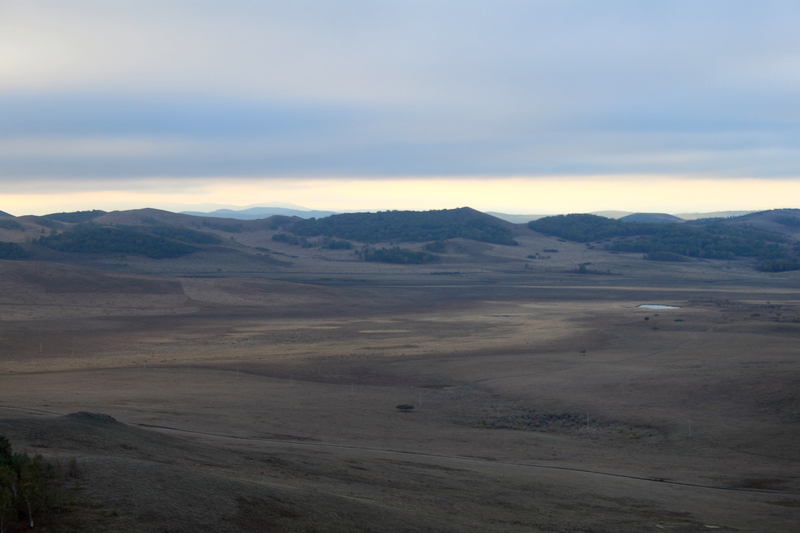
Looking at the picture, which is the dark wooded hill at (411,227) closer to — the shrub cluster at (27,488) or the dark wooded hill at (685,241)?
the dark wooded hill at (685,241)

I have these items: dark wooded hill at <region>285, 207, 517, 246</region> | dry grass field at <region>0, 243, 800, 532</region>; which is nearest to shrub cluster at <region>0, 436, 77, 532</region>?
dry grass field at <region>0, 243, 800, 532</region>

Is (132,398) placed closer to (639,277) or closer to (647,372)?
(647,372)

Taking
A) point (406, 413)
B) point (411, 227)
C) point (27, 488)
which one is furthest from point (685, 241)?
point (27, 488)

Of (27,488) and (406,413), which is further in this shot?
(406,413)

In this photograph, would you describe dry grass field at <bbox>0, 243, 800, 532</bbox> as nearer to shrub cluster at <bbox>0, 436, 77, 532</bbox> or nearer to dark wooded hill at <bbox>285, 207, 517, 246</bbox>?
shrub cluster at <bbox>0, 436, 77, 532</bbox>

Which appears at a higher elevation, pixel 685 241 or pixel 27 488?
pixel 685 241

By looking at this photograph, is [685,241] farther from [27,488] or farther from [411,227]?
[27,488]

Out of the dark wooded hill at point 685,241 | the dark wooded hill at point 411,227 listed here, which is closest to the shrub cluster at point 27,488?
the dark wooded hill at point 685,241

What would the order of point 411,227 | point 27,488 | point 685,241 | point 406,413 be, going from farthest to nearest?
point 411,227 → point 685,241 → point 406,413 → point 27,488

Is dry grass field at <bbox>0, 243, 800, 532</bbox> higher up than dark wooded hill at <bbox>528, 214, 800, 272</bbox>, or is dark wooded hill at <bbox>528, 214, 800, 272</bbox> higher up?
dark wooded hill at <bbox>528, 214, 800, 272</bbox>
